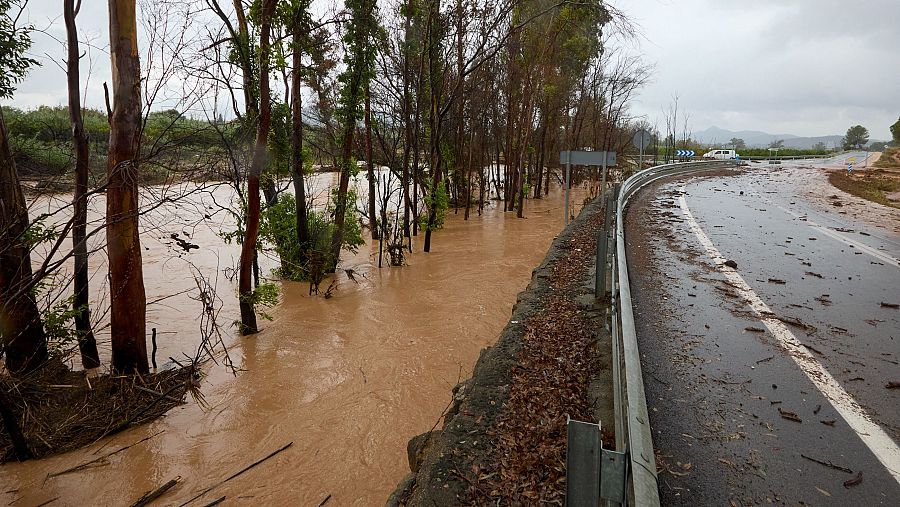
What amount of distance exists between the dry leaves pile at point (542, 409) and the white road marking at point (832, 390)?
170 centimetres

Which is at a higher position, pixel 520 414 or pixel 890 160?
pixel 890 160

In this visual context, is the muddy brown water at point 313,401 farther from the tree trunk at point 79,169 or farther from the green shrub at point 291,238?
the tree trunk at point 79,169

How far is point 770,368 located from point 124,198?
21.9 ft

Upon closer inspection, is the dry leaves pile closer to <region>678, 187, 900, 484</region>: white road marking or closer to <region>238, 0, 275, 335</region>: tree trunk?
<region>678, 187, 900, 484</region>: white road marking

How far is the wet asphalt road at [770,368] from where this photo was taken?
292 cm

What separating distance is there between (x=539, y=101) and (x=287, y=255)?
13.0m

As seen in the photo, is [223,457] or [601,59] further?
[601,59]

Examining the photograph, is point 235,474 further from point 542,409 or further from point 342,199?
point 342,199

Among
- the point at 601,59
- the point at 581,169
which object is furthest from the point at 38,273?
the point at 581,169

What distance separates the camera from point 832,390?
393 cm

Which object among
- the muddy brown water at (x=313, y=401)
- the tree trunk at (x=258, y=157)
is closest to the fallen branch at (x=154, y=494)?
the muddy brown water at (x=313, y=401)

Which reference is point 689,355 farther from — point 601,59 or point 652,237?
point 601,59

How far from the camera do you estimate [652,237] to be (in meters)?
10.3

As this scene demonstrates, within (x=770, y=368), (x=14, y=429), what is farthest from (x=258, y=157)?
(x=770, y=368)
